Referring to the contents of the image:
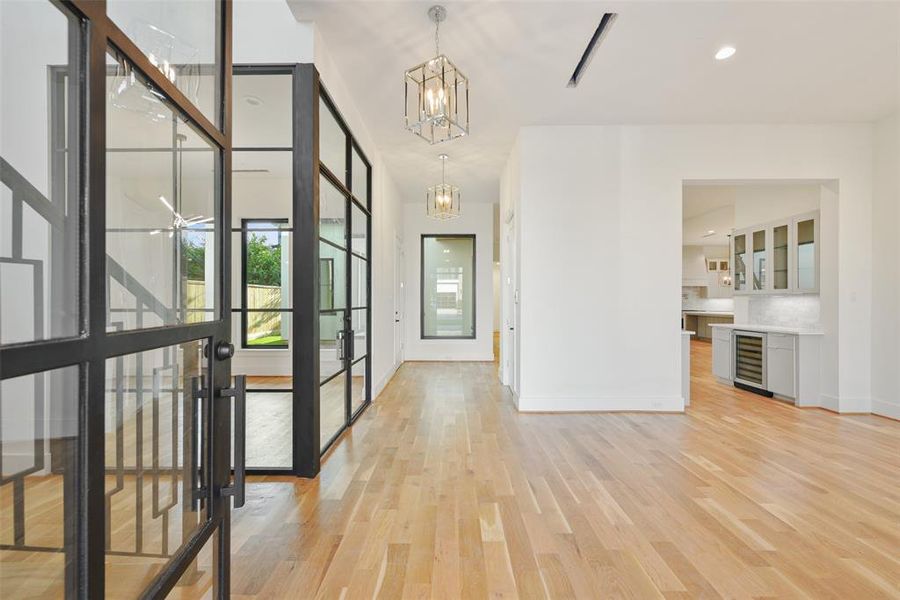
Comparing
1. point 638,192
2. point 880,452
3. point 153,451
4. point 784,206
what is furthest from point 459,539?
point 784,206

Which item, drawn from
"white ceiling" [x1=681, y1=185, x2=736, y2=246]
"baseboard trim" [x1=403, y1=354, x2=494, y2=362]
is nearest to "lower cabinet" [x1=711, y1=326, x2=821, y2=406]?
"white ceiling" [x1=681, y1=185, x2=736, y2=246]

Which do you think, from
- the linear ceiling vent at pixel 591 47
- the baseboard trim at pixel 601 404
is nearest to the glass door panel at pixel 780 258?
the baseboard trim at pixel 601 404

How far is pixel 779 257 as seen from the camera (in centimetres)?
558

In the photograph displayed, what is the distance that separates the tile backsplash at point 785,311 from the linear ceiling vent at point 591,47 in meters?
3.96

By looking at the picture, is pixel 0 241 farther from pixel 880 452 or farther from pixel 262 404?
pixel 880 452

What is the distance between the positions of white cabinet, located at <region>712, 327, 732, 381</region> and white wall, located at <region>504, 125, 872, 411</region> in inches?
53.8

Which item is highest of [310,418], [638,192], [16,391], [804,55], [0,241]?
[804,55]

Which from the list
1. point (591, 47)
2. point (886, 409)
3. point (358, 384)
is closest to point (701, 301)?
point (886, 409)

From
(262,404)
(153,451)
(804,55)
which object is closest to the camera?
(153,451)

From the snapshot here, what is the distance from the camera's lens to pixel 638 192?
469cm

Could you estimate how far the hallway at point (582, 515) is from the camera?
182 cm

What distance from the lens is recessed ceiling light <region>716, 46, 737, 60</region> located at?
10.8 ft

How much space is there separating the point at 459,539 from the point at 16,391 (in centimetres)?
190

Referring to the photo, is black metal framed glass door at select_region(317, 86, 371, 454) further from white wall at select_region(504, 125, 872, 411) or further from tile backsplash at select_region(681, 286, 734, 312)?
tile backsplash at select_region(681, 286, 734, 312)
